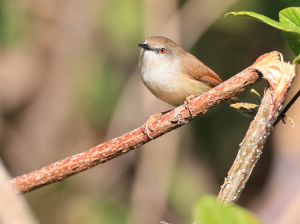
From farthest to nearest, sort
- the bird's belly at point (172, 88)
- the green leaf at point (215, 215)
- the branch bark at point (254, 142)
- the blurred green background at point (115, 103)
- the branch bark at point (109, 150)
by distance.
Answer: the blurred green background at point (115, 103), the bird's belly at point (172, 88), the branch bark at point (109, 150), the branch bark at point (254, 142), the green leaf at point (215, 215)

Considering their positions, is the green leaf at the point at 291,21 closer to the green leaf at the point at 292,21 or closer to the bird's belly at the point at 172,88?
the green leaf at the point at 292,21

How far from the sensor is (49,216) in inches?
233

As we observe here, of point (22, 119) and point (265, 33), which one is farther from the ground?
point (265, 33)

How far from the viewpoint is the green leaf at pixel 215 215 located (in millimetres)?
740

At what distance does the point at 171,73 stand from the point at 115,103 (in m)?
2.20

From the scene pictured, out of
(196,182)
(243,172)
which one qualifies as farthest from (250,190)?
(243,172)

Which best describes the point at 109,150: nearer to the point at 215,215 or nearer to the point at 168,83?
the point at 215,215

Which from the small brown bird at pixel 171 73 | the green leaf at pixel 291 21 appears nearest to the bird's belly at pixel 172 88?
the small brown bird at pixel 171 73

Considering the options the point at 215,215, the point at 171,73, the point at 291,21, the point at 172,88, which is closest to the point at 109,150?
the point at 291,21

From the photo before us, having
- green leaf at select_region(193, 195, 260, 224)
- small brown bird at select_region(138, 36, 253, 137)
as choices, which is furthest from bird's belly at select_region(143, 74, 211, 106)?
green leaf at select_region(193, 195, 260, 224)

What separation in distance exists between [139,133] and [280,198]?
2917 mm

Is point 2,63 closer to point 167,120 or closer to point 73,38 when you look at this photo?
point 73,38

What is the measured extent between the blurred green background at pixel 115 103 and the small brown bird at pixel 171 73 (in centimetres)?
98


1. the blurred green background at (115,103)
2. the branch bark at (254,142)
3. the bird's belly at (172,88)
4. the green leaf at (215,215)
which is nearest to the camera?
the green leaf at (215,215)
